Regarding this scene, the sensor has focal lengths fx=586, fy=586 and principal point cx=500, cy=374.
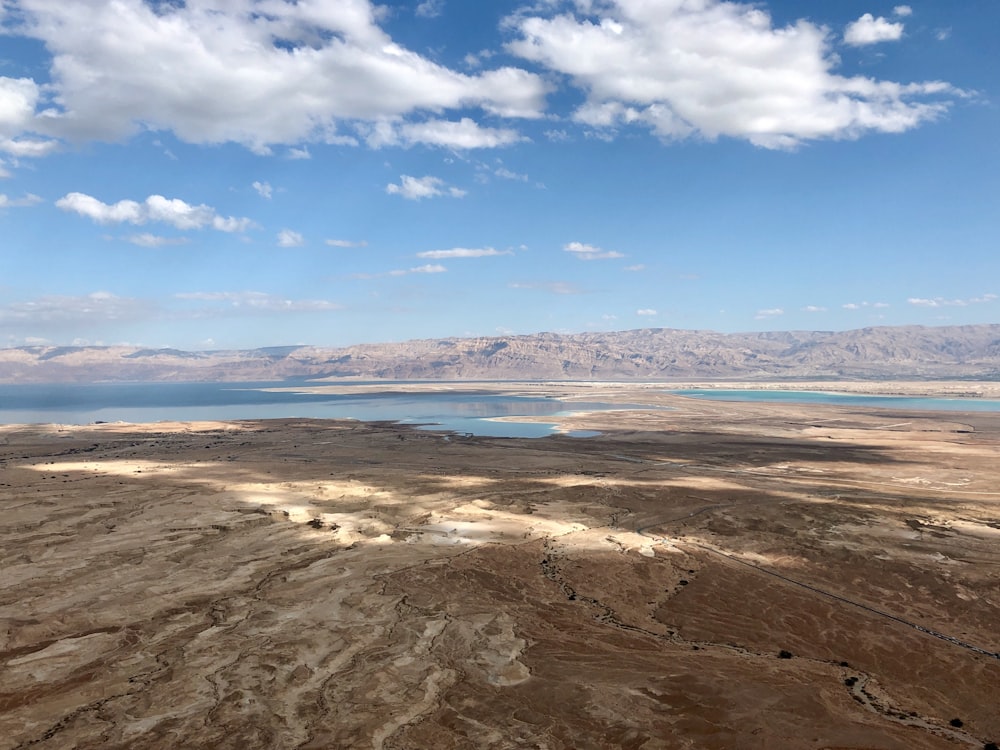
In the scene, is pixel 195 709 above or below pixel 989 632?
above

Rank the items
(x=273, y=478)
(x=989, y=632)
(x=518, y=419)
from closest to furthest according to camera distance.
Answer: (x=989, y=632) < (x=273, y=478) < (x=518, y=419)

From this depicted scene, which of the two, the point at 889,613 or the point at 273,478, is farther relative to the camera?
the point at 273,478

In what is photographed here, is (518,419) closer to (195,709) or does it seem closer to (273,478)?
(273,478)

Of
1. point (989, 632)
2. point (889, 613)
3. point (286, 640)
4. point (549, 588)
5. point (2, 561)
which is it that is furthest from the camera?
point (2, 561)

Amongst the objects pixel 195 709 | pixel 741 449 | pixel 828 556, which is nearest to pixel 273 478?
pixel 195 709

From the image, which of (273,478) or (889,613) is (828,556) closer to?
(889,613)

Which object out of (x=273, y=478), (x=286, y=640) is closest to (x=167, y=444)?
(x=273, y=478)
